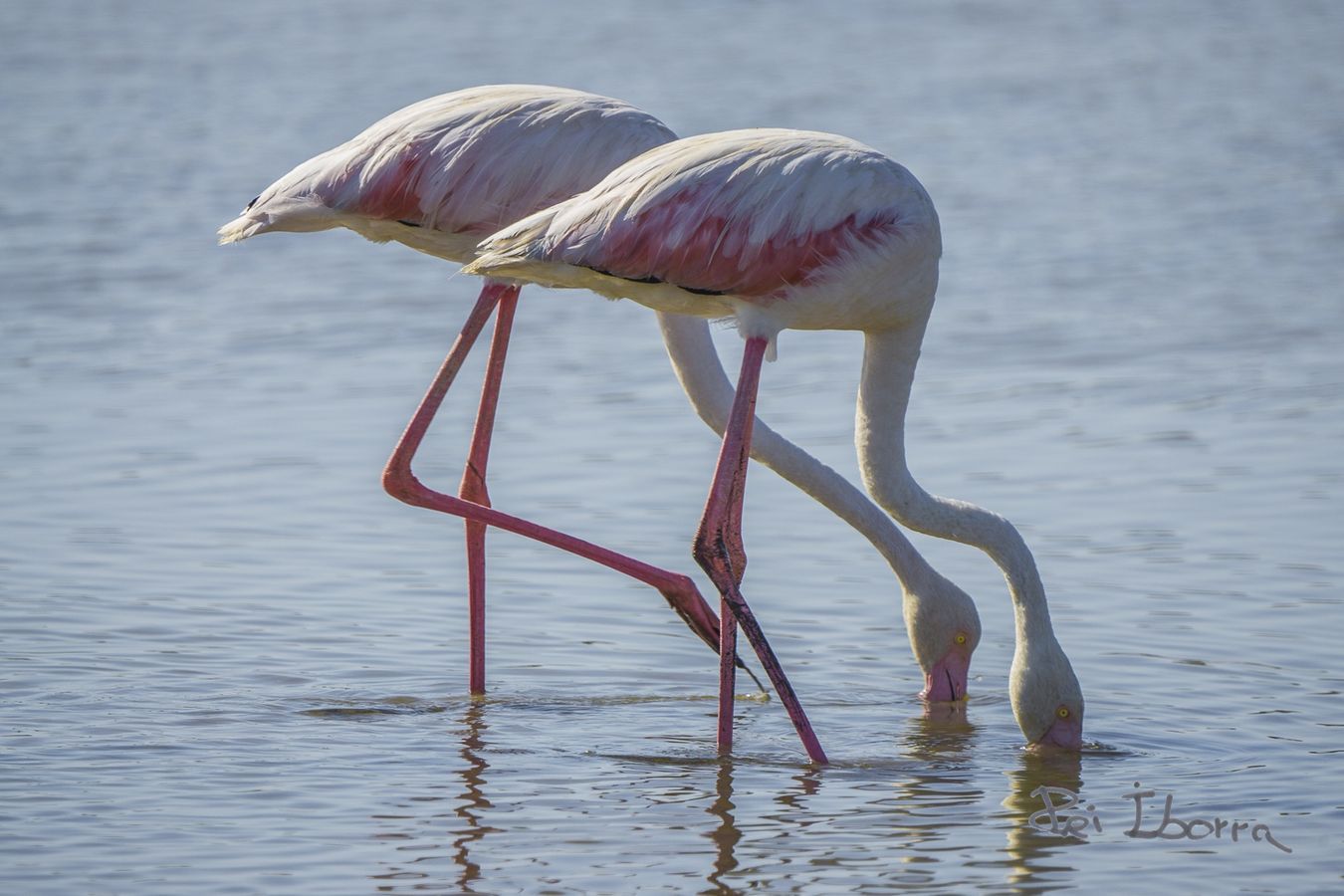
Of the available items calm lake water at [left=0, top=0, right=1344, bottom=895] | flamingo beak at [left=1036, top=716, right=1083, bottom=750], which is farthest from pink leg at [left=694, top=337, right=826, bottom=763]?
flamingo beak at [left=1036, top=716, right=1083, bottom=750]

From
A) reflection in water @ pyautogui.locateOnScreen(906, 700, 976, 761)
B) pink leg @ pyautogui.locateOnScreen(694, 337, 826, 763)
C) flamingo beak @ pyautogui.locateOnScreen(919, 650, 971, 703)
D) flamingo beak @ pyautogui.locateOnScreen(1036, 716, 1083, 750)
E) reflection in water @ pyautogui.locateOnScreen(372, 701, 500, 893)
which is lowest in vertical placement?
reflection in water @ pyautogui.locateOnScreen(372, 701, 500, 893)

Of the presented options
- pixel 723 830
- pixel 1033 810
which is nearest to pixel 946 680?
pixel 1033 810

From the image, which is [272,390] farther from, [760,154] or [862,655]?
[760,154]

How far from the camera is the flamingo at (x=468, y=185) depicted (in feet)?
25.1

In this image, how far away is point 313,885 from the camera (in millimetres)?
5910

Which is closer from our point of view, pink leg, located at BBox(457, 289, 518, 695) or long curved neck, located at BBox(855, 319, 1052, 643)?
long curved neck, located at BBox(855, 319, 1052, 643)

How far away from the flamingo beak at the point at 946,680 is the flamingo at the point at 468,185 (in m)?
0.84

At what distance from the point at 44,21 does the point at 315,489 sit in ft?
74.4

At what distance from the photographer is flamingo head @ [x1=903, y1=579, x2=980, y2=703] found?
7984 mm

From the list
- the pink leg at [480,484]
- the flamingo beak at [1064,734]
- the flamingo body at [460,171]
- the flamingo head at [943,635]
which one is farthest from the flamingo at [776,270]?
the pink leg at [480,484]

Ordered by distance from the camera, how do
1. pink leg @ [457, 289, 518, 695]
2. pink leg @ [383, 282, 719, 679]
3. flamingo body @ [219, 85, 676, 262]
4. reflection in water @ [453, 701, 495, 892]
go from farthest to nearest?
pink leg @ [457, 289, 518, 695] < pink leg @ [383, 282, 719, 679] < flamingo body @ [219, 85, 676, 262] < reflection in water @ [453, 701, 495, 892]

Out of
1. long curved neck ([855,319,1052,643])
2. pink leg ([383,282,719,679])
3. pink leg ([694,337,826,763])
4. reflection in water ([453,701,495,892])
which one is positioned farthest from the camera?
pink leg ([383,282,719,679])

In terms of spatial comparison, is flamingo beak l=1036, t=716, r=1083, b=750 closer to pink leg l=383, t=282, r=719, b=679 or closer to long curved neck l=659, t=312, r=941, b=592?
long curved neck l=659, t=312, r=941, b=592
